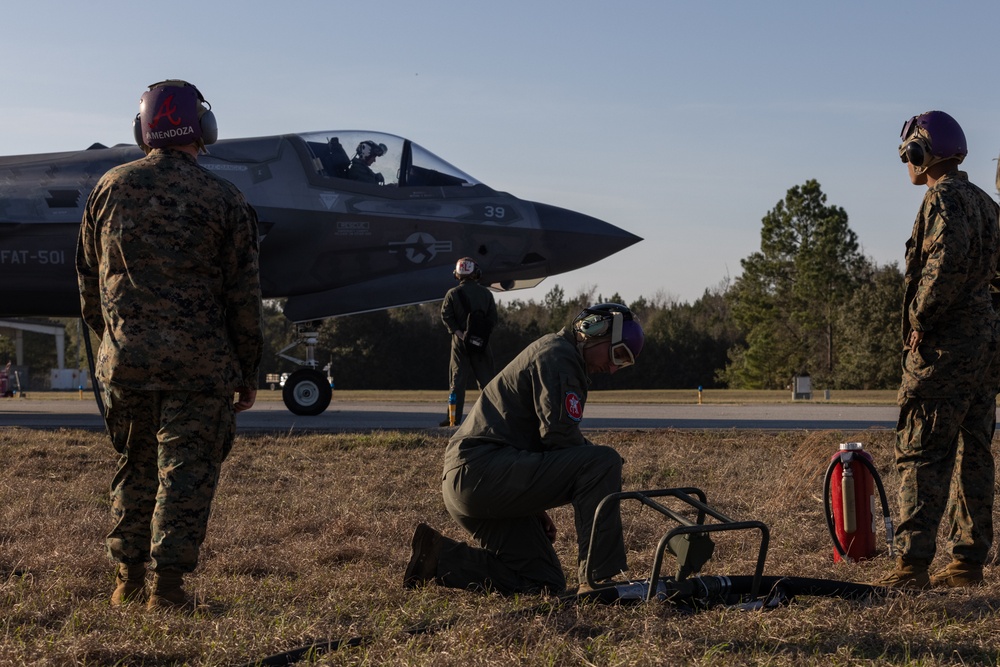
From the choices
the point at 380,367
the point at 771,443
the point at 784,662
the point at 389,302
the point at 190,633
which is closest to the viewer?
the point at 784,662

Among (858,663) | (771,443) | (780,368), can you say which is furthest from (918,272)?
(780,368)

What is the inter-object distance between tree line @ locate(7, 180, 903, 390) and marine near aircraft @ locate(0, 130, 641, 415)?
39083 mm

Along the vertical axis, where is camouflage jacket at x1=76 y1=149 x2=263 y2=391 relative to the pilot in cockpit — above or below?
below

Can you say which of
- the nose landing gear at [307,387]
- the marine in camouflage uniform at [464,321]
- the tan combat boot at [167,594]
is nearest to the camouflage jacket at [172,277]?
the tan combat boot at [167,594]

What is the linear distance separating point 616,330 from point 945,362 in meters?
1.69

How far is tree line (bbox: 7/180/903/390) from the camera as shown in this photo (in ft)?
187

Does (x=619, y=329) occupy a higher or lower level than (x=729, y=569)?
higher

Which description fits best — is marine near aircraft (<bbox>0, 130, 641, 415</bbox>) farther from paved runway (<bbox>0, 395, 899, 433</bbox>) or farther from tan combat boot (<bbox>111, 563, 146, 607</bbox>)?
tan combat boot (<bbox>111, 563, 146, 607</bbox>)

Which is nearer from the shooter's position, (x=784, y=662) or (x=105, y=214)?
(x=784, y=662)

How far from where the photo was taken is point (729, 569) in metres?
5.99

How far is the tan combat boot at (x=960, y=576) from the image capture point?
556 centimetres

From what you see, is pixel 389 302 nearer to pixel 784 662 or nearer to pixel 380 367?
pixel 784 662

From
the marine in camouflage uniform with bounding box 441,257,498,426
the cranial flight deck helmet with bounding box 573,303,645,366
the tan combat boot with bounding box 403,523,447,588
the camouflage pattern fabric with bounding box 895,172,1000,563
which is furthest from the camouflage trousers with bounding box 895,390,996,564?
the marine in camouflage uniform with bounding box 441,257,498,426

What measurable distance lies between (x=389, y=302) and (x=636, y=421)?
394 centimetres
